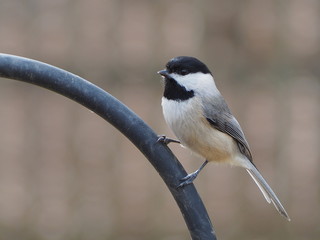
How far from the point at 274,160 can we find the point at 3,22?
5.16 feet

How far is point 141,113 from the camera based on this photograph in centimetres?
413

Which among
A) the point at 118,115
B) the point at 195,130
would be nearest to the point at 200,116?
the point at 195,130

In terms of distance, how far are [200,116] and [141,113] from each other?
109 centimetres

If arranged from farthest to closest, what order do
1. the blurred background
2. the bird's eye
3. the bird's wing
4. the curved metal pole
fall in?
1. the blurred background
2. the bird's wing
3. the bird's eye
4. the curved metal pole

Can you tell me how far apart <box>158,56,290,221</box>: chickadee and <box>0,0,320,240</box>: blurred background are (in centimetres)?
90

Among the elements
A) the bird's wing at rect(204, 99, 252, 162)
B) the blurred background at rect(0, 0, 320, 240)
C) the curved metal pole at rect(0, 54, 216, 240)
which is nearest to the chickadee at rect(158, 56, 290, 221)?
the bird's wing at rect(204, 99, 252, 162)

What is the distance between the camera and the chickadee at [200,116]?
9.76 ft

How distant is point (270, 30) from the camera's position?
424cm

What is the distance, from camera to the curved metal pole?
2088mm

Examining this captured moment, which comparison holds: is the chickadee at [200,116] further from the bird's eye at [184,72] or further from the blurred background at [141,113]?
the blurred background at [141,113]

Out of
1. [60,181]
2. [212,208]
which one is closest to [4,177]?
[60,181]

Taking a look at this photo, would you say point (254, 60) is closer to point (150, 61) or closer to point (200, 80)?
point (150, 61)

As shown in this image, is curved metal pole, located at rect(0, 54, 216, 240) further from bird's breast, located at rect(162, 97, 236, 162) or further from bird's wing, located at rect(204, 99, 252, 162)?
bird's wing, located at rect(204, 99, 252, 162)

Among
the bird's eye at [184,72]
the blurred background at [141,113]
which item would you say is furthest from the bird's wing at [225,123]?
the blurred background at [141,113]
